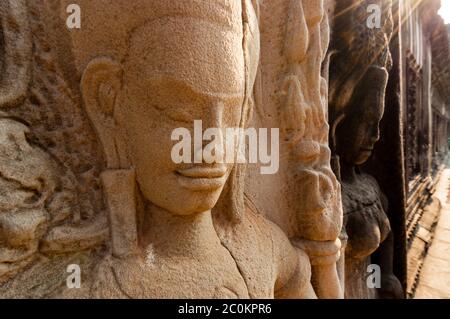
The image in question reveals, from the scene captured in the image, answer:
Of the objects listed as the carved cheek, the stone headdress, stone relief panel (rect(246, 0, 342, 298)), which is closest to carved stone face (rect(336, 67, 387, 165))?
stone relief panel (rect(246, 0, 342, 298))

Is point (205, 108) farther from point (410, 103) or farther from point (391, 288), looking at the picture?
point (410, 103)

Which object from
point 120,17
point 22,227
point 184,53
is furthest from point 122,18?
point 22,227

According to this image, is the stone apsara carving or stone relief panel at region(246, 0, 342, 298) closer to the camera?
the stone apsara carving

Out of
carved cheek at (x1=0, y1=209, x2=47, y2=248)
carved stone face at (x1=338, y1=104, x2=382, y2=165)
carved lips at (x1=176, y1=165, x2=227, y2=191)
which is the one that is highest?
carved stone face at (x1=338, y1=104, x2=382, y2=165)

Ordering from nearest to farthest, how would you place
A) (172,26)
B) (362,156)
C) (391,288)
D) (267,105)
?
(172,26), (267,105), (362,156), (391,288)

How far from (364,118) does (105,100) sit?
4.77 ft

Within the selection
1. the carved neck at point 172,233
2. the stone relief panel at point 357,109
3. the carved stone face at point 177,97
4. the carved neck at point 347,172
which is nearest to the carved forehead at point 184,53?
the carved stone face at point 177,97

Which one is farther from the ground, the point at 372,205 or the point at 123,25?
the point at 123,25

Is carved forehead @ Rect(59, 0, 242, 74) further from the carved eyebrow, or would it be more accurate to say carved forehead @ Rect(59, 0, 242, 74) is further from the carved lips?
the carved lips

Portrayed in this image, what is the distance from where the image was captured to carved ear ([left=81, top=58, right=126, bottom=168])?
0.84 m

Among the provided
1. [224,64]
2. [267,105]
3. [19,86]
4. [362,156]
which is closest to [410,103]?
[362,156]

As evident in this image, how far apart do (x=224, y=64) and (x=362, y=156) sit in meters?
1.41

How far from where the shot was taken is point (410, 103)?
4320mm

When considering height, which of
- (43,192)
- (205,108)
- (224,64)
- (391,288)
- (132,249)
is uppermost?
(224,64)
